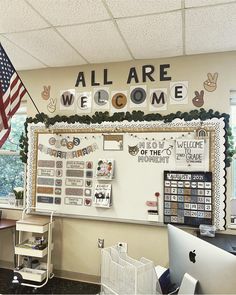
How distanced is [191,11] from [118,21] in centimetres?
63

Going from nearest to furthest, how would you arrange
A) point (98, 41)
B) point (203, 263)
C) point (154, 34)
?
point (203, 263)
point (154, 34)
point (98, 41)

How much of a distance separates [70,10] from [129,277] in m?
2.04

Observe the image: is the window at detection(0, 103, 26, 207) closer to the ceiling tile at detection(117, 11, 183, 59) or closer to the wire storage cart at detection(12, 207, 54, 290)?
the wire storage cart at detection(12, 207, 54, 290)

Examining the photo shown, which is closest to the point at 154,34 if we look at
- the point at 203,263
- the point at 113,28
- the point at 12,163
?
the point at 113,28

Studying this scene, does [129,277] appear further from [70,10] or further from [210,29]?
[210,29]

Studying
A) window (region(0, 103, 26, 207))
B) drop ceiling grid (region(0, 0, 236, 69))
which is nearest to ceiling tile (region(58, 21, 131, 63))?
drop ceiling grid (region(0, 0, 236, 69))

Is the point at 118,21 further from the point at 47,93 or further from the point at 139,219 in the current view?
the point at 139,219

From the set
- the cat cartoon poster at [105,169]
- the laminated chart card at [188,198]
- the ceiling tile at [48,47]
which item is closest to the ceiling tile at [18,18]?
the ceiling tile at [48,47]

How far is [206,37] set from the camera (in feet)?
8.45

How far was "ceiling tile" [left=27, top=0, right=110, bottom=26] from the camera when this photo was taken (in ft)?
6.70

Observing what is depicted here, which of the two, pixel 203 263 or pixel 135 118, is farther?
pixel 135 118

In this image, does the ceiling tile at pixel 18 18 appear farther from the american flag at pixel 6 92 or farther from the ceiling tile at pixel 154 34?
the ceiling tile at pixel 154 34

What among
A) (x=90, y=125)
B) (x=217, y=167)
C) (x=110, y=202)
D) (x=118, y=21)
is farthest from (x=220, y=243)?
(x=118, y=21)

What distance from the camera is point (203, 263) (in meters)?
1.15
